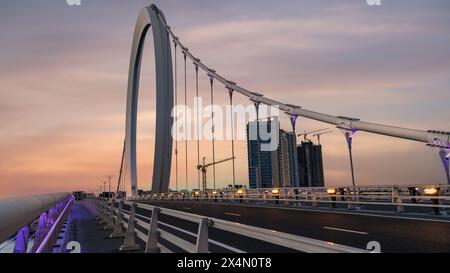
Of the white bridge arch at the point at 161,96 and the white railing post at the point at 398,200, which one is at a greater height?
the white bridge arch at the point at 161,96

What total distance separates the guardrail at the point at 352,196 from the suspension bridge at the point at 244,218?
0.08 meters

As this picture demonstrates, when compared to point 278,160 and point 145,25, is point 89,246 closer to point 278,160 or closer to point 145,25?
point 145,25

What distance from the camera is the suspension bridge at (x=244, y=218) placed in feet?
23.5

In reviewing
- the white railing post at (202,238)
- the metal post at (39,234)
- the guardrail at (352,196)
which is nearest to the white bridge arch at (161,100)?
the guardrail at (352,196)

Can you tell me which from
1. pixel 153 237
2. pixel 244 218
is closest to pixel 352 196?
pixel 244 218

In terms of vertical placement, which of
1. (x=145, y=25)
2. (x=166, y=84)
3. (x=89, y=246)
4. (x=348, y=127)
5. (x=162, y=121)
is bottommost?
(x=89, y=246)

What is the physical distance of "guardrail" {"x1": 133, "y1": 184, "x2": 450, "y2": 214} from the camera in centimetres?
2202

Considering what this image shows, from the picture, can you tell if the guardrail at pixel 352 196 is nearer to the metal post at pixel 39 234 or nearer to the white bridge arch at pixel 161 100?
the white bridge arch at pixel 161 100

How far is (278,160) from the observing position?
168 meters

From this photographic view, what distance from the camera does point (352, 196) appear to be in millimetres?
27047

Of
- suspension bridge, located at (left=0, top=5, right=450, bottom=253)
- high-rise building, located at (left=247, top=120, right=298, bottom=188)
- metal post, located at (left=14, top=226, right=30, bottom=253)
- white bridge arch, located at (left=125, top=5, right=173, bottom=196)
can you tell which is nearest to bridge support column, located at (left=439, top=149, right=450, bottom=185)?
suspension bridge, located at (left=0, top=5, right=450, bottom=253)

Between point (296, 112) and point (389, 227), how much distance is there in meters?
36.7
